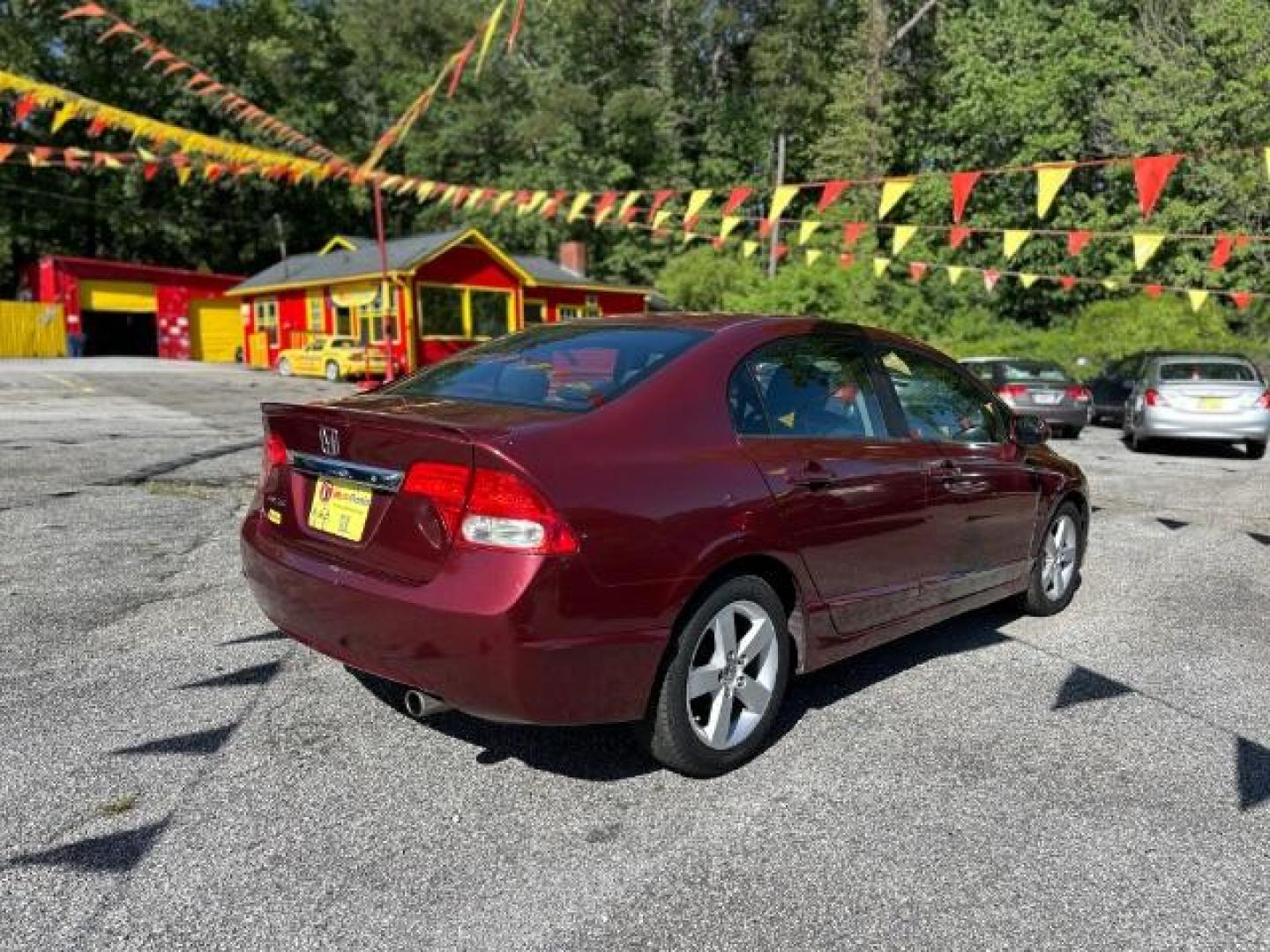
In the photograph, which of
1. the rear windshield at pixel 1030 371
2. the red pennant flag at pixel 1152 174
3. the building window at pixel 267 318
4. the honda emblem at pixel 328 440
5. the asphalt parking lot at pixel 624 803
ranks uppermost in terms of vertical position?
the red pennant flag at pixel 1152 174

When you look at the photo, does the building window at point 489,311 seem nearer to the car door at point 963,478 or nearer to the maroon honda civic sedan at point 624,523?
the car door at point 963,478

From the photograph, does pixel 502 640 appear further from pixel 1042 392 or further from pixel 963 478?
pixel 1042 392

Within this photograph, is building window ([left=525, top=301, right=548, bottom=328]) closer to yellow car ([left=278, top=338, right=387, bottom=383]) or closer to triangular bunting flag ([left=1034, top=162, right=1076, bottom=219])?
yellow car ([left=278, top=338, right=387, bottom=383])

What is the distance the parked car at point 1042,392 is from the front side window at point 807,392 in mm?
11425

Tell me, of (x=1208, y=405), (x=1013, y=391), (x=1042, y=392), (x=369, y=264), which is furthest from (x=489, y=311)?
(x=1208, y=405)

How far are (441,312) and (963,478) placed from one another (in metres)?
27.4

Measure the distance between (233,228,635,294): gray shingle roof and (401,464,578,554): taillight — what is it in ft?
87.3

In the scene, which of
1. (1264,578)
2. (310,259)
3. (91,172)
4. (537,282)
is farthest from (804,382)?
(91,172)

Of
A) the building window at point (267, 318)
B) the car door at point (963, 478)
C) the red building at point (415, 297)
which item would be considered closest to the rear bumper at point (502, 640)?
the car door at point (963, 478)

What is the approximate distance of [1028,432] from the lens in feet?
16.2

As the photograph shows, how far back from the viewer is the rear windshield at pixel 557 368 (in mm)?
3342

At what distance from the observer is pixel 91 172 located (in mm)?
44031

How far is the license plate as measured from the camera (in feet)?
10.3

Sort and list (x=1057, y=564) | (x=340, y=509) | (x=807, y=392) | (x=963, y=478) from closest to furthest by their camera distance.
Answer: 1. (x=340, y=509)
2. (x=807, y=392)
3. (x=963, y=478)
4. (x=1057, y=564)
